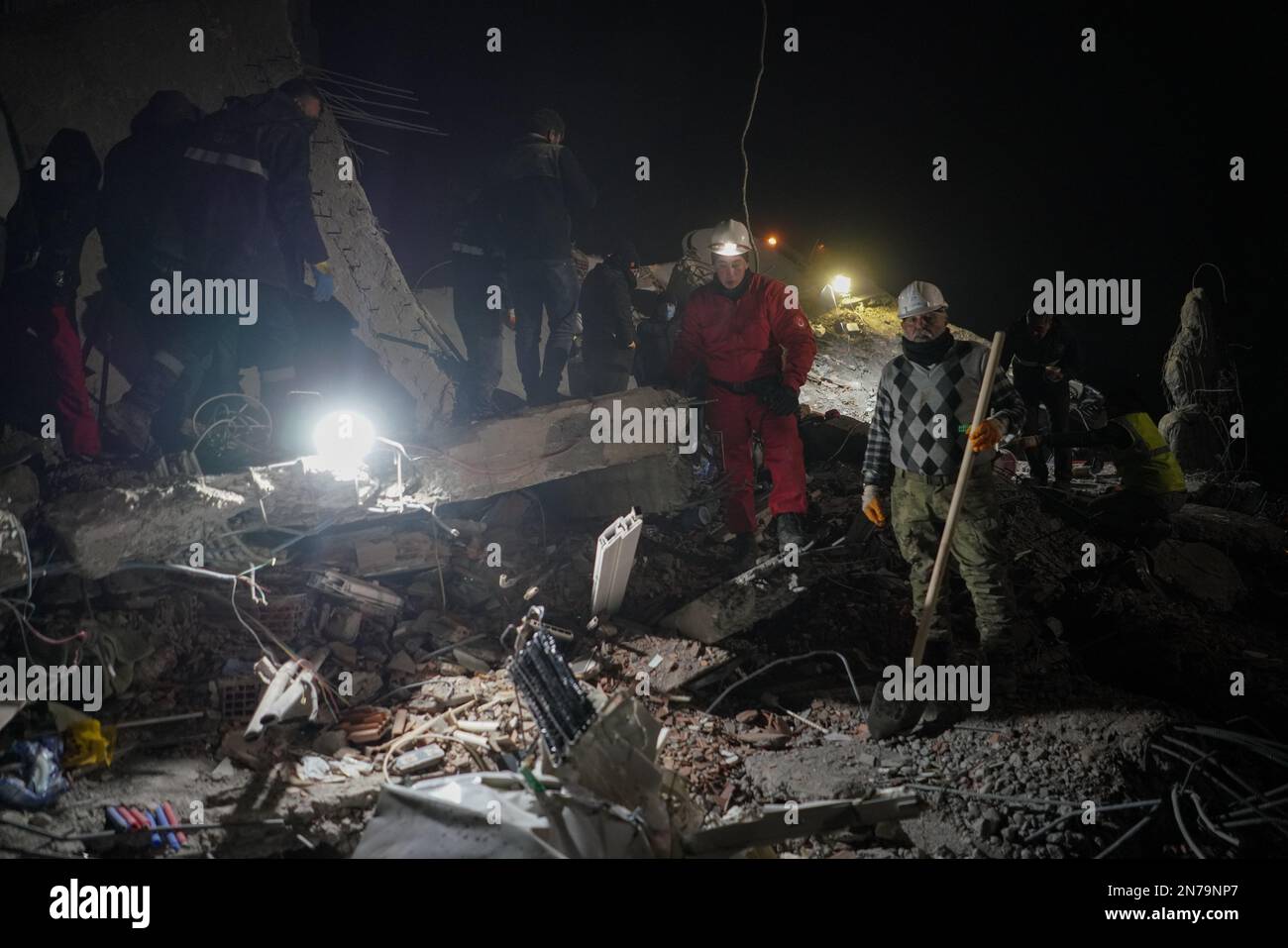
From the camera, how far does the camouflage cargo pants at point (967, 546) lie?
4.77m

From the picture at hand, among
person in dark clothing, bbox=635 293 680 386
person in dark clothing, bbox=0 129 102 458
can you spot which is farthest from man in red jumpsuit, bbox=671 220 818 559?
person in dark clothing, bbox=0 129 102 458

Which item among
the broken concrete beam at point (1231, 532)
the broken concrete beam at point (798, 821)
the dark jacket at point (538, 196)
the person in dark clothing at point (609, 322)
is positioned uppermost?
the dark jacket at point (538, 196)

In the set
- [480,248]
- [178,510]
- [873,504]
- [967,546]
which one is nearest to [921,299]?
[873,504]

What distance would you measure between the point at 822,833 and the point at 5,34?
704 cm

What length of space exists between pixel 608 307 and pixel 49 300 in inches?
172

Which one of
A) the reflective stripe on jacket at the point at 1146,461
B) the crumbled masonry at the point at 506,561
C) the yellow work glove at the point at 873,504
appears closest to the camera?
the crumbled masonry at the point at 506,561

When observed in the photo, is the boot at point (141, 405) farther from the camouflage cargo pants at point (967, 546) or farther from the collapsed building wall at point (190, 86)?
the camouflage cargo pants at point (967, 546)

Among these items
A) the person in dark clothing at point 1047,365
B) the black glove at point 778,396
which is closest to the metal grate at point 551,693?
the black glove at point 778,396

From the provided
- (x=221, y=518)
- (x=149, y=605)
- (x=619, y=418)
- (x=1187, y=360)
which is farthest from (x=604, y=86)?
(x=1187, y=360)

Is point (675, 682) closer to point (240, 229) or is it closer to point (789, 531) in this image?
point (789, 531)

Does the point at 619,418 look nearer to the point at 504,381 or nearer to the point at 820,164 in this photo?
the point at 504,381

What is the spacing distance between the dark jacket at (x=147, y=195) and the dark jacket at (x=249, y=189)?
11 cm

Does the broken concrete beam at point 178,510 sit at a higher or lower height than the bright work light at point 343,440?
lower

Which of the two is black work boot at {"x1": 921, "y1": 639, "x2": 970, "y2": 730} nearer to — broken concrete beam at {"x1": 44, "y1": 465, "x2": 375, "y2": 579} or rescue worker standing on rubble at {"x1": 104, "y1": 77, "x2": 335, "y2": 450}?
broken concrete beam at {"x1": 44, "y1": 465, "x2": 375, "y2": 579}
